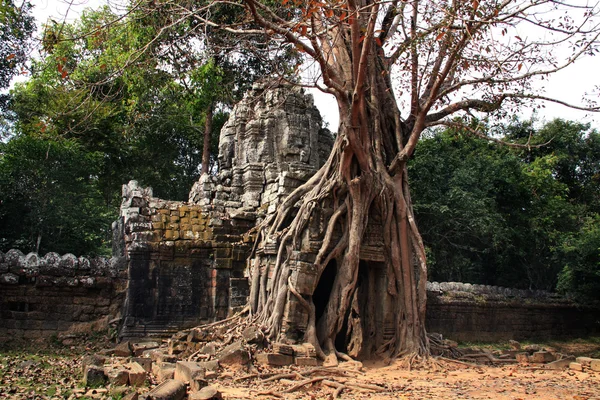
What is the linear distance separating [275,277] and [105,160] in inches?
508

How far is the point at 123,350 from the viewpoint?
8.50 m

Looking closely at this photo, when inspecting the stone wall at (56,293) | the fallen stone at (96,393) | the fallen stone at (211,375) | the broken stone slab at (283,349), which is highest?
the stone wall at (56,293)

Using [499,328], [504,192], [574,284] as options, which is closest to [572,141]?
[504,192]

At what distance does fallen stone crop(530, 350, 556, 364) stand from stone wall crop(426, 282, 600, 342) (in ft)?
13.6

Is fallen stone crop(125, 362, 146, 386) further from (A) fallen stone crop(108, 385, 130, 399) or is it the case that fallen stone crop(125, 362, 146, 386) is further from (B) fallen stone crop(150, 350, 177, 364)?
(B) fallen stone crop(150, 350, 177, 364)

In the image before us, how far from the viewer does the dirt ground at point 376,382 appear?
6.02 m

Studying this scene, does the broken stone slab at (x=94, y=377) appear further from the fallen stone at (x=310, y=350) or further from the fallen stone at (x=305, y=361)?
the fallen stone at (x=310, y=350)

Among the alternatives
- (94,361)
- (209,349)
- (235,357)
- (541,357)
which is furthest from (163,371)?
(541,357)

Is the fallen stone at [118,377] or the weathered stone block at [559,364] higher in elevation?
the fallen stone at [118,377]

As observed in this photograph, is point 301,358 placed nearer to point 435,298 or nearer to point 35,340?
point 35,340

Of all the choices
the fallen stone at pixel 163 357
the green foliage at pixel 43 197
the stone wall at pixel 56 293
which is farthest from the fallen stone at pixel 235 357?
the green foliage at pixel 43 197

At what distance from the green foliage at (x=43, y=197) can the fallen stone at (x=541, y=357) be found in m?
11.5

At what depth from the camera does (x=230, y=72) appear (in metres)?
19.2

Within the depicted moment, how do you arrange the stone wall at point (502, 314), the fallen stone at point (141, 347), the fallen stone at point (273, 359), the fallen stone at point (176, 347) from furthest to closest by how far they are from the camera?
the stone wall at point (502, 314)
the fallen stone at point (141, 347)
the fallen stone at point (176, 347)
the fallen stone at point (273, 359)
